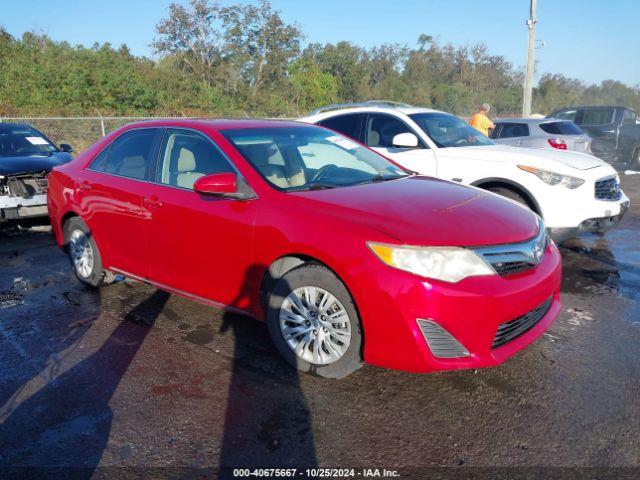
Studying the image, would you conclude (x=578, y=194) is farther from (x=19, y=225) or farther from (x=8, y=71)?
(x=8, y=71)

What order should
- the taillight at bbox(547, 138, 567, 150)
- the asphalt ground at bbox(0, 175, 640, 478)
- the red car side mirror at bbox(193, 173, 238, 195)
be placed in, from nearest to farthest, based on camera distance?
the asphalt ground at bbox(0, 175, 640, 478) → the red car side mirror at bbox(193, 173, 238, 195) → the taillight at bbox(547, 138, 567, 150)

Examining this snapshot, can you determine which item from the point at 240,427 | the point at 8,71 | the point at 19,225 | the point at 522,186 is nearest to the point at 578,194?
the point at 522,186

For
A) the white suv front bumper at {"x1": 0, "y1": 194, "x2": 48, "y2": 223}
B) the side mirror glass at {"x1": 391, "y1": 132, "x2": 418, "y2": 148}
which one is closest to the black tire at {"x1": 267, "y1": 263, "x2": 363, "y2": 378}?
the side mirror glass at {"x1": 391, "y1": 132, "x2": 418, "y2": 148}

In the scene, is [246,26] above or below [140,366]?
above

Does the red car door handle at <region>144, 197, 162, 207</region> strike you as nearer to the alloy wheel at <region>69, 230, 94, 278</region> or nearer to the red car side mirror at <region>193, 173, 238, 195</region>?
the red car side mirror at <region>193, 173, 238, 195</region>

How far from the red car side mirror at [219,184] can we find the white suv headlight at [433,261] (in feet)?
3.73

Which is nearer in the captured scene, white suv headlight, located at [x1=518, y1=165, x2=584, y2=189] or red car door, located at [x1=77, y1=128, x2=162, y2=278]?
red car door, located at [x1=77, y1=128, x2=162, y2=278]

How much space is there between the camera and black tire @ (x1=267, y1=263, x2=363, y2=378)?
315 centimetres

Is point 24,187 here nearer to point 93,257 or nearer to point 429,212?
point 93,257

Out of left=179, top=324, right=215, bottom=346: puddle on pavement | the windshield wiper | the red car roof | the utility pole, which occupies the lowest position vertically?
left=179, top=324, right=215, bottom=346: puddle on pavement

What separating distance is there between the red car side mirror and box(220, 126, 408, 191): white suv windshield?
0.26 meters

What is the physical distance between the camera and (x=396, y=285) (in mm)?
2938

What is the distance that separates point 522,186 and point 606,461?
3.89m

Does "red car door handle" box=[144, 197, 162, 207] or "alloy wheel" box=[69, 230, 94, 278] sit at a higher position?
"red car door handle" box=[144, 197, 162, 207]
